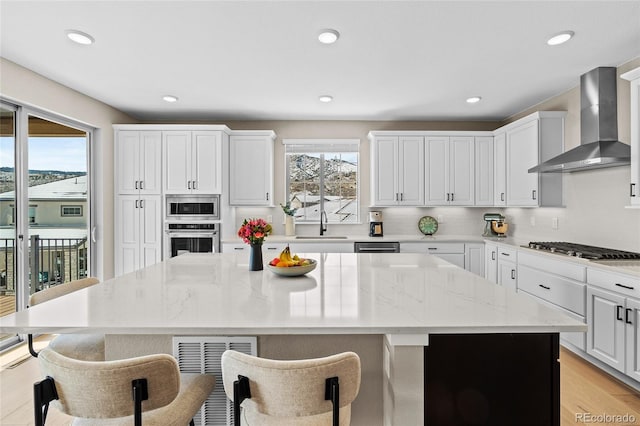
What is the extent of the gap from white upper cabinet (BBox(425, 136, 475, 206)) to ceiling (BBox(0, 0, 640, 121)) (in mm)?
648

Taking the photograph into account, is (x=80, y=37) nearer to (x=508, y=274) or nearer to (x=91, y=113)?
(x=91, y=113)

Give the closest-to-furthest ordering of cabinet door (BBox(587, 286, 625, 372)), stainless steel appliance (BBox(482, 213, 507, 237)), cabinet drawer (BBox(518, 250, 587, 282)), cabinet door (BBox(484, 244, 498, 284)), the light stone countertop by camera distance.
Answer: the light stone countertop
cabinet door (BBox(587, 286, 625, 372))
cabinet drawer (BBox(518, 250, 587, 282))
cabinet door (BBox(484, 244, 498, 284))
stainless steel appliance (BBox(482, 213, 507, 237))

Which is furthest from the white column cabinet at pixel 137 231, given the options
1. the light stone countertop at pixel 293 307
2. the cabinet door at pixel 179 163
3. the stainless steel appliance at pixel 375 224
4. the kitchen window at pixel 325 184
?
the stainless steel appliance at pixel 375 224

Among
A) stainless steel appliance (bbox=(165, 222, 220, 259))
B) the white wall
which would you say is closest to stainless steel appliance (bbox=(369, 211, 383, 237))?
stainless steel appliance (bbox=(165, 222, 220, 259))

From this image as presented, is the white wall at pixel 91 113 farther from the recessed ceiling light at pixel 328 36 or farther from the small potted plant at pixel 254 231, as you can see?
the recessed ceiling light at pixel 328 36

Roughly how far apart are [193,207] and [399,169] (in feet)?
9.13

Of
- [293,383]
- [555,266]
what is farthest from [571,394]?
[293,383]

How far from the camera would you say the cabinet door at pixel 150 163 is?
445 cm

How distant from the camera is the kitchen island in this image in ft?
4.10

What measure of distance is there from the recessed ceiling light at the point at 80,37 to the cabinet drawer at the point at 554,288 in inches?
168

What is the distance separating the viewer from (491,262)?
433cm

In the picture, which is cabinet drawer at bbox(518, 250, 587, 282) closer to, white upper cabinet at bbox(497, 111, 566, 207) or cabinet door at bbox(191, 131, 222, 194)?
white upper cabinet at bbox(497, 111, 566, 207)

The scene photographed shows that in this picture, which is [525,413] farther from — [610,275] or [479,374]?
[610,275]

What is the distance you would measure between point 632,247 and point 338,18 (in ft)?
9.96
